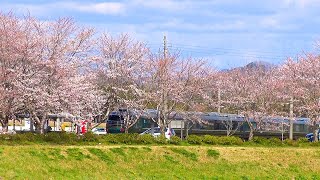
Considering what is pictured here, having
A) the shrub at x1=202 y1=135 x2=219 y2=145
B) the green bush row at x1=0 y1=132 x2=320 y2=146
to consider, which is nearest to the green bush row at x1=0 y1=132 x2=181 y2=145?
the green bush row at x1=0 y1=132 x2=320 y2=146

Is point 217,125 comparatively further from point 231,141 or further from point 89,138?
point 89,138

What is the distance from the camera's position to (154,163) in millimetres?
19719

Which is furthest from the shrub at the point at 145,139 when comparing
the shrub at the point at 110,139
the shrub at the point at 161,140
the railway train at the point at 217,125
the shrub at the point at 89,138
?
the railway train at the point at 217,125

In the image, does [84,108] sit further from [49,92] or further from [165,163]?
[165,163]

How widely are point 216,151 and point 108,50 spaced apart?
673 inches

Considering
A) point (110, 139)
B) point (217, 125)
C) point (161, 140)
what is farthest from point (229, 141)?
point (217, 125)

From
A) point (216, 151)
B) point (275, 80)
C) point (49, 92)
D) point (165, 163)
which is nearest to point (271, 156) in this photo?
point (216, 151)

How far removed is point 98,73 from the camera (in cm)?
3594

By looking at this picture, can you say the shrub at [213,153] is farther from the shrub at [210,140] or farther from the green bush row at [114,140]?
the shrub at [210,140]

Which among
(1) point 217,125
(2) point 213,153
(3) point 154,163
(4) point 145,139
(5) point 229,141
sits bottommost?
(3) point 154,163

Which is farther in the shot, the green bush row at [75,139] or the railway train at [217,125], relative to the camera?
the railway train at [217,125]

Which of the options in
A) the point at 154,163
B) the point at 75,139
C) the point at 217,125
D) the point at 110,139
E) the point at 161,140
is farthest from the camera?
the point at 217,125

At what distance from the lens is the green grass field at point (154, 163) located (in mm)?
17344

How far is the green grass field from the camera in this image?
56.9 ft
